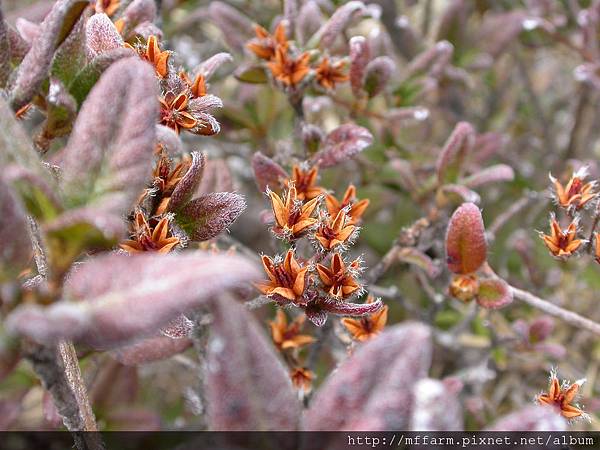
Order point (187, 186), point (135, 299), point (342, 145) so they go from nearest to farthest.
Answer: point (135, 299) < point (187, 186) < point (342, 145)

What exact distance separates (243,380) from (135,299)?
152 mm

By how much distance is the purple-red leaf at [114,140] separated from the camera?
0.81 metres

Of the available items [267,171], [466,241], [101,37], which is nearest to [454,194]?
[466,241]

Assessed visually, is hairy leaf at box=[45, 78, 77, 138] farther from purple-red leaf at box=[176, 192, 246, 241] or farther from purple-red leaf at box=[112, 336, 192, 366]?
purple-red leaf at box=[112, 336, 192, 366]

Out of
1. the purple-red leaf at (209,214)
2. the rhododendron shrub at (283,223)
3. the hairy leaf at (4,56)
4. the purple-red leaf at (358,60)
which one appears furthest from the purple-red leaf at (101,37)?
the purple-red leaf at (358,60)

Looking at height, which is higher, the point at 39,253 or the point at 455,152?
the point at 39,253

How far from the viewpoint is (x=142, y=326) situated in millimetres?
630

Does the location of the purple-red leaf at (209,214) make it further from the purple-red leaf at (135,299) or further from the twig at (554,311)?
the twig at (554,311)

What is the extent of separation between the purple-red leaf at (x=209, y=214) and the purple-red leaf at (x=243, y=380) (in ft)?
1.07

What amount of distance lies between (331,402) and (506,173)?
924mm

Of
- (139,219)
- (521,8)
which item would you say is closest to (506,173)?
(139,219)

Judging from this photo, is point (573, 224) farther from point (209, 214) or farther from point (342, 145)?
point (209, 214)

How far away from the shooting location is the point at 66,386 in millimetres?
792

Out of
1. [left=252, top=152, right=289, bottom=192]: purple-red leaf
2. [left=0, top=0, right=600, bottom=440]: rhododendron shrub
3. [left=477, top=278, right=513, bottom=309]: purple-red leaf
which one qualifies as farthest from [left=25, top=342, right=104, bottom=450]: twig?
[left=477, top=278, right=513, bottom=309]: purple-red leaf
